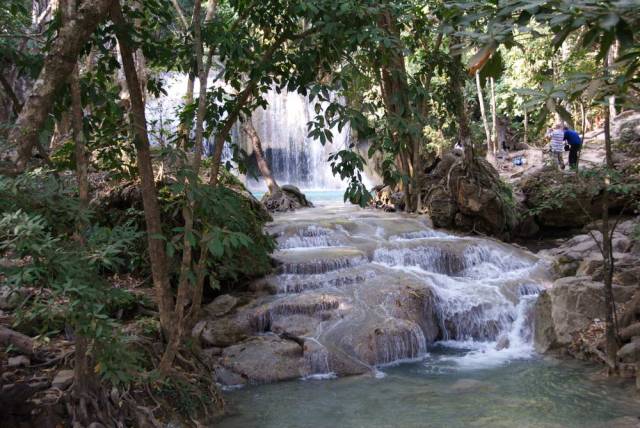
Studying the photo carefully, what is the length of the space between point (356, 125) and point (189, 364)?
2.79 m

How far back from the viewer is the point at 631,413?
6.19 metres

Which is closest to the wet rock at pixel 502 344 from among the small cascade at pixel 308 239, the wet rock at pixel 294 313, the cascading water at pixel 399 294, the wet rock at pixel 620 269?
the cascading water at pixel 399 294

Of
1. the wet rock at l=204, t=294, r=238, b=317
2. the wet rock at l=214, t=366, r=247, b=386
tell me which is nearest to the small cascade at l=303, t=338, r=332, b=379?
the wet rock at l=214, t=366, r=247, b=386

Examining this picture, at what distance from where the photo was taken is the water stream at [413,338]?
6.47 metres

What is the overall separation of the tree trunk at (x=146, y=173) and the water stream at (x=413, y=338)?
144 centimetres

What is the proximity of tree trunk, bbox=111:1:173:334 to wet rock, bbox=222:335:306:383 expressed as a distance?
2.28m

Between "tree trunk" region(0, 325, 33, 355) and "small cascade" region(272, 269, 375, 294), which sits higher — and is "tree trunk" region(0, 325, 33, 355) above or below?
above

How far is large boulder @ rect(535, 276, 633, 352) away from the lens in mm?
8523

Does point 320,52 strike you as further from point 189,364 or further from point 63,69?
point 189,364

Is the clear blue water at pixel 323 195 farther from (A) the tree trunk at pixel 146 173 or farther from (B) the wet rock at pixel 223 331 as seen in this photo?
(A) the tree trunk at pixel 146 173

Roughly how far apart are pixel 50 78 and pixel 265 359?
5.18 metres

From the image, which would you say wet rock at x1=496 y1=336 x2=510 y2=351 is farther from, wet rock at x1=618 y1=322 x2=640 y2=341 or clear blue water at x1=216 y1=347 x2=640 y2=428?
wet rock at x1=618 y1=322 x2=640 y2=341

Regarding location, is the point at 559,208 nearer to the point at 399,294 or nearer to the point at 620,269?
the point at 620,269

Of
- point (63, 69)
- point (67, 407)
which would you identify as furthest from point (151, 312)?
point (63, 69)
